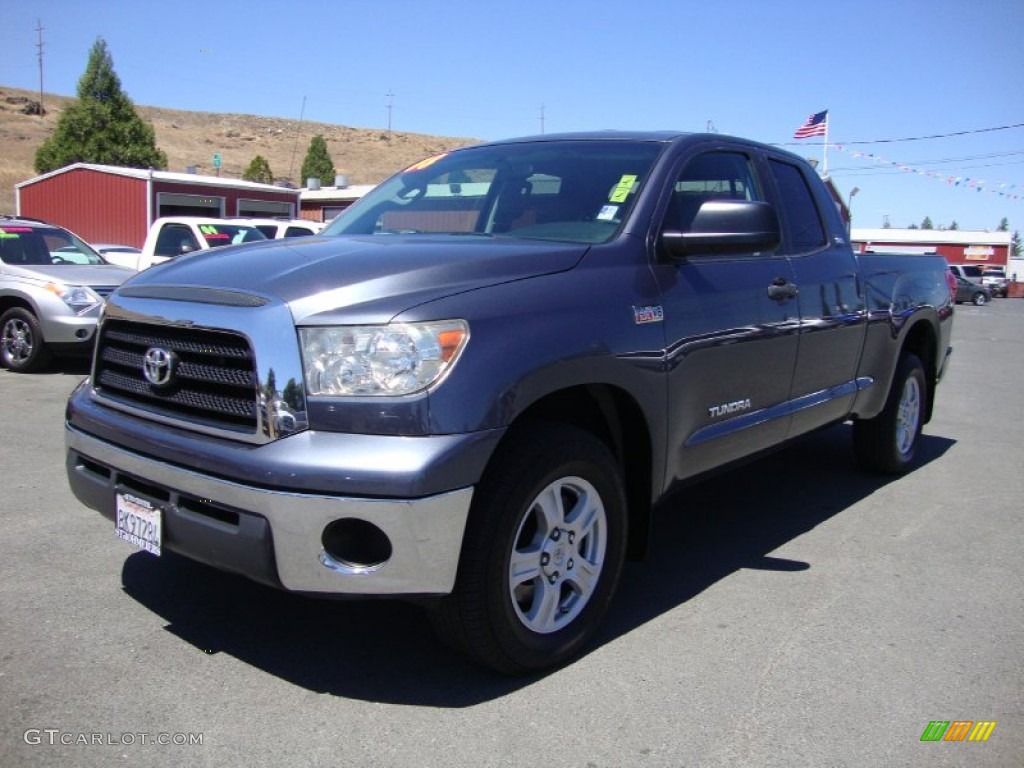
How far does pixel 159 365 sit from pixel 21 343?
7980 millimetres

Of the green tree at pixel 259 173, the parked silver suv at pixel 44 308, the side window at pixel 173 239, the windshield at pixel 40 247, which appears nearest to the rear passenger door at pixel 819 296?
the parked silver suv at pixel 44 308

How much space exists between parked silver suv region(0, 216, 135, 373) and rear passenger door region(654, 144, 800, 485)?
752cm

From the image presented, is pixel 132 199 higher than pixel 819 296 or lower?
higher

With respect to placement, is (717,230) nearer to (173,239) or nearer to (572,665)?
(572,665)

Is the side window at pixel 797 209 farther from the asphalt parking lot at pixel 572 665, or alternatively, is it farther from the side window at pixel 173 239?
the side window at pixel 173 239

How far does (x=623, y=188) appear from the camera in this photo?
379 centimetres

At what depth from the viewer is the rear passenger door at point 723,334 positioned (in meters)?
3.66

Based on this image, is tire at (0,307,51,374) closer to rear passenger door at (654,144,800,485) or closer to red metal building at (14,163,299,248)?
rear passenger door at (654,144,800,485)

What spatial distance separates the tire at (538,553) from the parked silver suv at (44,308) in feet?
25.9

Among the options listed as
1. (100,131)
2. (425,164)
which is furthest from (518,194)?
(100,131)

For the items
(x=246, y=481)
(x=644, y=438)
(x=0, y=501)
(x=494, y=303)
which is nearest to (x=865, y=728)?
(x=644, y=438)

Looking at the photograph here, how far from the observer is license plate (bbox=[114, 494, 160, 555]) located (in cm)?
301

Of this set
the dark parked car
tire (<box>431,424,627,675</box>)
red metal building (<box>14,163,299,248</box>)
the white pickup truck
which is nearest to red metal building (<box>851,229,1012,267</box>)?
the dark parked car

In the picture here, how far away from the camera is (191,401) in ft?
9.88
